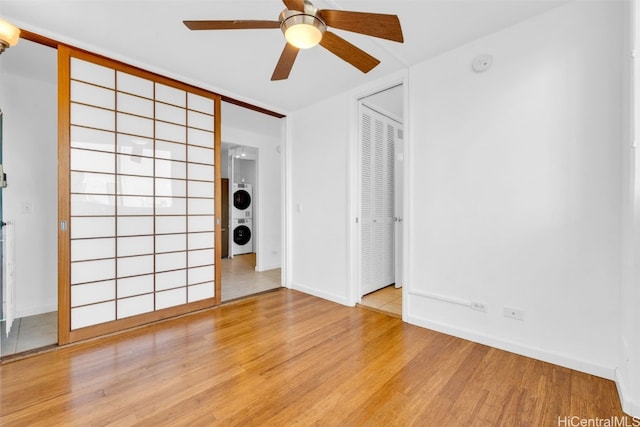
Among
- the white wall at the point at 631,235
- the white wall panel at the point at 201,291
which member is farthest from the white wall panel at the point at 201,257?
the white wall at the point at 631,235

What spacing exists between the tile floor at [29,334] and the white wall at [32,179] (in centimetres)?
24

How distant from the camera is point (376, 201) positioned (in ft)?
12.0

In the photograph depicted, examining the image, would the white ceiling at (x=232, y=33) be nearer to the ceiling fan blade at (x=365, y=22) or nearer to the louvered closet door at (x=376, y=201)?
the ceiling fan blade at (x=365, y=22)

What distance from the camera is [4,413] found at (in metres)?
1.50

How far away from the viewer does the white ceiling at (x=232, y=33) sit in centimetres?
191

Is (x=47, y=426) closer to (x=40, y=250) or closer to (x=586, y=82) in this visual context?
(x=40, y=250)

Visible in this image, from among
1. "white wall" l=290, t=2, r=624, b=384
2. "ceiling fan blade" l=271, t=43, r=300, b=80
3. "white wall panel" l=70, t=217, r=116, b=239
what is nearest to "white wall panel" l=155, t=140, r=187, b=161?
"white wall panel" l=70, t=217, r=116, b=239

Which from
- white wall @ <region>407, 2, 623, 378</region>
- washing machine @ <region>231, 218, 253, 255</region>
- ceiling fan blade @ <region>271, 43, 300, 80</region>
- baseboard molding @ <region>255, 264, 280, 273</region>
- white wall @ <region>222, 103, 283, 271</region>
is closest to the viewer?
ceiling fan blade @ <region>271, 43, 300, 80</region>

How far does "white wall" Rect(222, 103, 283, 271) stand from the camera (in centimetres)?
468

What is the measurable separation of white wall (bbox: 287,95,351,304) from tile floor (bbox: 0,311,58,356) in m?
2.49

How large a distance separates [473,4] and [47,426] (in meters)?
3.57

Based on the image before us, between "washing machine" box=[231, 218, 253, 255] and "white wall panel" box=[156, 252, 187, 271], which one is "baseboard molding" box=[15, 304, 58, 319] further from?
"washing machine" box=[231, 218, 253, 255]

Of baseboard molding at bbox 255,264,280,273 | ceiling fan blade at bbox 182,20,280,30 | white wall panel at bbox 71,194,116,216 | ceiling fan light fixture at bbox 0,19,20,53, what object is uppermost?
ceiling fan light fixture at bbox 0,19,20,53

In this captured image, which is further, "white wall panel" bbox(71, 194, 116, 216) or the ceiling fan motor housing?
"white wall panel" bbox(71, 194, 116, 216)
